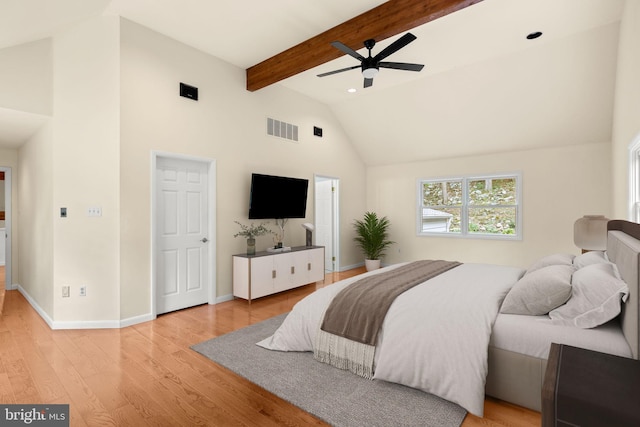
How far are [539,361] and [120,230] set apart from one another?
3.86 meters

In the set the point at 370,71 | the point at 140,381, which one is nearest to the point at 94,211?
the point at 140,381

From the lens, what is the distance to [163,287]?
399 cm

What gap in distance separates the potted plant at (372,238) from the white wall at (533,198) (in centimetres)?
50

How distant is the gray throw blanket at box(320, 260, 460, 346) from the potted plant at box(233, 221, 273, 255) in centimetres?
217

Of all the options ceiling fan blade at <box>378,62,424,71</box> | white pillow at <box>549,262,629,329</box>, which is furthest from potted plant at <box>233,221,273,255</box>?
white pillow at <box>549,262,629,329</box>

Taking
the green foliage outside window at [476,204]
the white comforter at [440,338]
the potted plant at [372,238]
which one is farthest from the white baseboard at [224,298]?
the green foliage outside window at [476,204]

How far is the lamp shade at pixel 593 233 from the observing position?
10.0ft

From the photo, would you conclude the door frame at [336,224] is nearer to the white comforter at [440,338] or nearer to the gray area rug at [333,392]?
the gray area rug at [333,392]

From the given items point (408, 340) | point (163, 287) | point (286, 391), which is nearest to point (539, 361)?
point (408, 340)

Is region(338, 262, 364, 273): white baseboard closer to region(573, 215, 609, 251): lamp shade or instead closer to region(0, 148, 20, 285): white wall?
region(573, 215, 609, 251): lamp shade

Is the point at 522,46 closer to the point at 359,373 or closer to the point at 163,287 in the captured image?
the point at 359,373

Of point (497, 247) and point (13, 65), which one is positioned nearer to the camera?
point (13, 65)

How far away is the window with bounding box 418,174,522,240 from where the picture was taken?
5.98 meters

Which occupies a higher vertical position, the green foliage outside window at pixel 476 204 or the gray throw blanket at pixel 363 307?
the green foliage outside window at pixel 476 204
